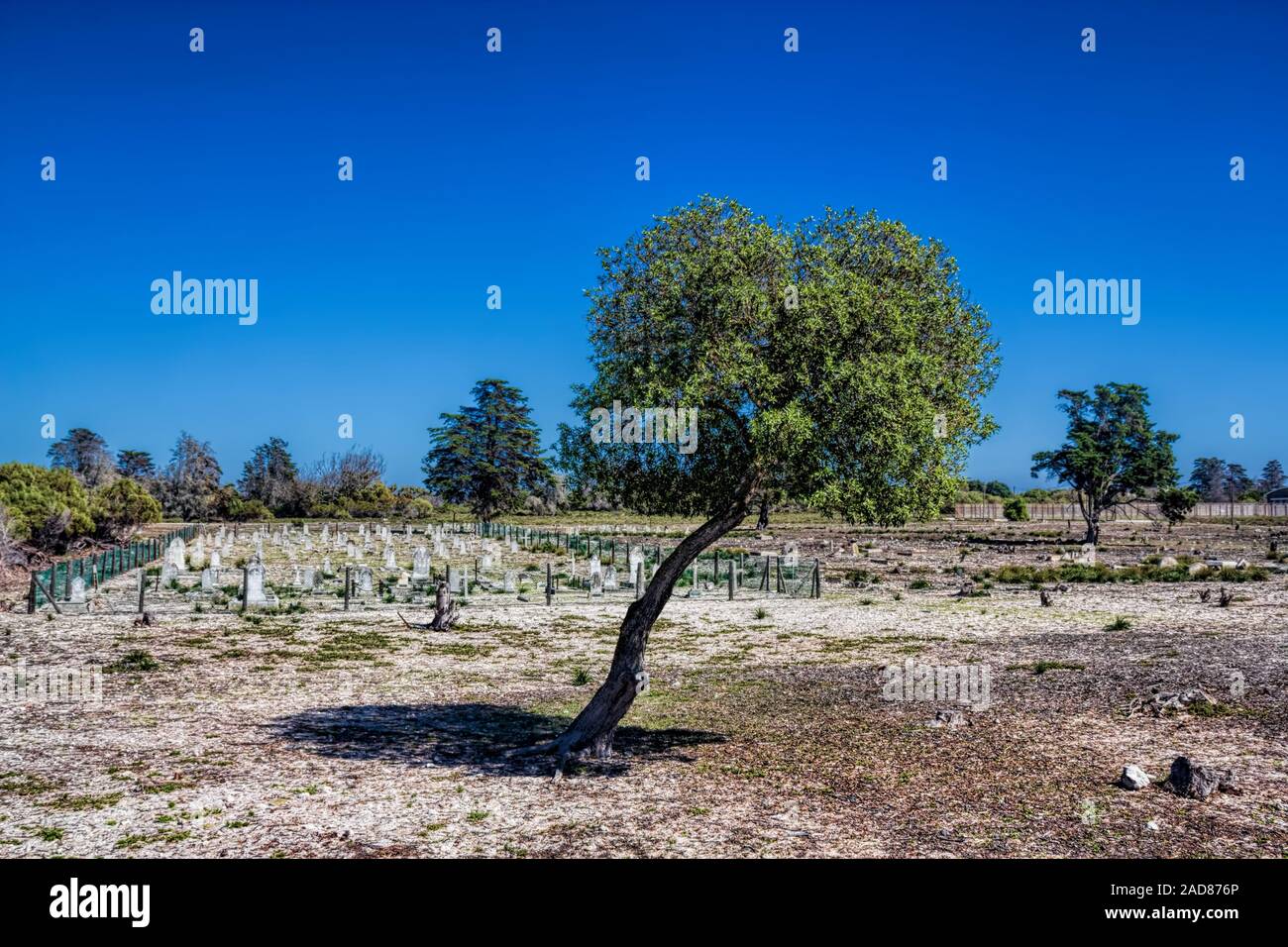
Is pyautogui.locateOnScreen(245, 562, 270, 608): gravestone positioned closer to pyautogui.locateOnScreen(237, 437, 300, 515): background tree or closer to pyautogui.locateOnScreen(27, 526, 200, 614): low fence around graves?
pyautogui.locateOnScreen(27, 526, 200, 614): low fence around graves

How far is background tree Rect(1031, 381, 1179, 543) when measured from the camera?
78.5m

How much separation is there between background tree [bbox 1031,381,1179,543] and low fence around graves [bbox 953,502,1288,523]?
3789cm

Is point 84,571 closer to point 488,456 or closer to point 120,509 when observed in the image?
point 120,509

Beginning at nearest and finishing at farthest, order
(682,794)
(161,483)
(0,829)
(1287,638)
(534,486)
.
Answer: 1. (0,829)
2. (682,794)
3. (1287,638)
4. (534,486)
5. (161,483)

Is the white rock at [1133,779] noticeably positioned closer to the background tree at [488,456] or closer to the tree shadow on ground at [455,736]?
the tree shadow on ground at [455,736]

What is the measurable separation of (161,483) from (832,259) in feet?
362

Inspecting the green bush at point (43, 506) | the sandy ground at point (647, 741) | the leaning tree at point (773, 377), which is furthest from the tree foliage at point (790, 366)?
the green bush at point (43, 506)

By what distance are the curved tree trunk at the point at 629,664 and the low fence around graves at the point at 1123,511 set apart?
111880 mm

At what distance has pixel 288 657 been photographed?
21656mm

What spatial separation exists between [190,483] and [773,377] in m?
107

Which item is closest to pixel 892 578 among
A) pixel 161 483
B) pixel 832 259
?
pixel 832 259

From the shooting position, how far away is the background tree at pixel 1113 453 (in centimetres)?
7850

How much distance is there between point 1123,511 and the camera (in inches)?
4961
